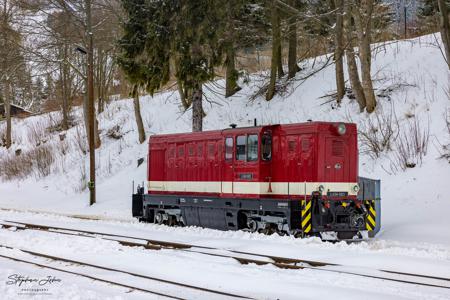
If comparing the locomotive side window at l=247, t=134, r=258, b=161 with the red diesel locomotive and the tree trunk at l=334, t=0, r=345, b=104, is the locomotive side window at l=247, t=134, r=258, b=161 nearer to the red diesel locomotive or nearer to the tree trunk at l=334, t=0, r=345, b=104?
the red diesel locomotive

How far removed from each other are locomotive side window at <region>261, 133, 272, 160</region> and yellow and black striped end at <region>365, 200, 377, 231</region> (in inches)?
111

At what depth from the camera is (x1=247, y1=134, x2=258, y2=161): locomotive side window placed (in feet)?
51.8

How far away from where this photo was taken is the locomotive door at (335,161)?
15.0 meters

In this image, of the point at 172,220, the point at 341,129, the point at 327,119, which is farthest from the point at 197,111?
the point at 341,129

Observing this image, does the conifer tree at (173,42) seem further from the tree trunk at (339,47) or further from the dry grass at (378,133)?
the dry grass at (378,133)

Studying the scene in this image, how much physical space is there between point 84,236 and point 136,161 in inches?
628

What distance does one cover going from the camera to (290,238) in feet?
46.6

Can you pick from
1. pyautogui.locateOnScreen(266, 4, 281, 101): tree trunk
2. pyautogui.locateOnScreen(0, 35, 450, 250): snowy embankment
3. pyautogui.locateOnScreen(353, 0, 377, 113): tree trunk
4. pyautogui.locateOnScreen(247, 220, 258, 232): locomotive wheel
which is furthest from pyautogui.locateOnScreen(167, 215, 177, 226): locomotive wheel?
pyautogui.locateOnScreen(266, 4, 281, 101): tree trunk

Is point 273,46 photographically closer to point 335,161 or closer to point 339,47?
point 339,47

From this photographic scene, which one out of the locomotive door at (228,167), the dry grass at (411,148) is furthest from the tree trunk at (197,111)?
the dry grass at (411,148)

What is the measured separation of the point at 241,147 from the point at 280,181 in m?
1.53

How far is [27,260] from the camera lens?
Answer: 11969 millimetres

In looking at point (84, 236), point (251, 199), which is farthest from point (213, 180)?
point (84, 236)

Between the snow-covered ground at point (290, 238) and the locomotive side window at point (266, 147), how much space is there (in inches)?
83.9
